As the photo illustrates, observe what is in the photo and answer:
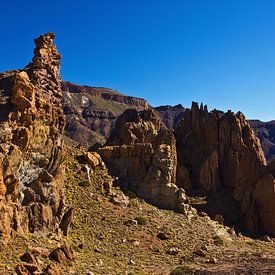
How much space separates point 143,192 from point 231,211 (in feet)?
68.5

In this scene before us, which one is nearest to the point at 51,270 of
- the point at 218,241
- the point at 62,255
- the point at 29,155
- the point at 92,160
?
the point at 62,255

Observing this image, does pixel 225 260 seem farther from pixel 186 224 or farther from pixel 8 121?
pixel 8 121

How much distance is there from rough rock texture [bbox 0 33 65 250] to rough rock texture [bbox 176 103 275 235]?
34392 millimetres

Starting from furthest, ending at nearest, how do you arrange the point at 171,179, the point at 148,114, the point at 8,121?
the point at 148,114
the point at 171,179
the point at 8,121

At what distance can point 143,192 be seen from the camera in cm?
4766

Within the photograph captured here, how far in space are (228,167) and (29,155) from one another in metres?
44.7

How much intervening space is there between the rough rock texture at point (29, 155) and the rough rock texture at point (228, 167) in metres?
34.4

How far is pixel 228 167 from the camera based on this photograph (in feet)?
220

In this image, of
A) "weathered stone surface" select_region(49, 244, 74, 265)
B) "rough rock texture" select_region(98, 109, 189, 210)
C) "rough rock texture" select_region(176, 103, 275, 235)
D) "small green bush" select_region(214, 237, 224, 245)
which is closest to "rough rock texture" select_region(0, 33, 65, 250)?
"weathered stone surface" select_region(49, 244, 74, 265)

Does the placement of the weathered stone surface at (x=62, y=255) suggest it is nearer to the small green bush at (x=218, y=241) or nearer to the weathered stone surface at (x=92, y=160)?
the weathered stone surface at (x=92, y=160)

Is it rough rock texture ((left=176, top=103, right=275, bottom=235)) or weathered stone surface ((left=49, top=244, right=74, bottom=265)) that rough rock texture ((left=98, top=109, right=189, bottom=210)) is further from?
weathered stone surface ((left=49, top=244, right=74, bottom=265))

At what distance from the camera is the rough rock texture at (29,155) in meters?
26.9

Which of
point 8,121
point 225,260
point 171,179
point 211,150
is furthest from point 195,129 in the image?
point 8,121

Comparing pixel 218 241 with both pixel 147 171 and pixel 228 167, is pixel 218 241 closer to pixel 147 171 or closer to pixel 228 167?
pixel 147 171
